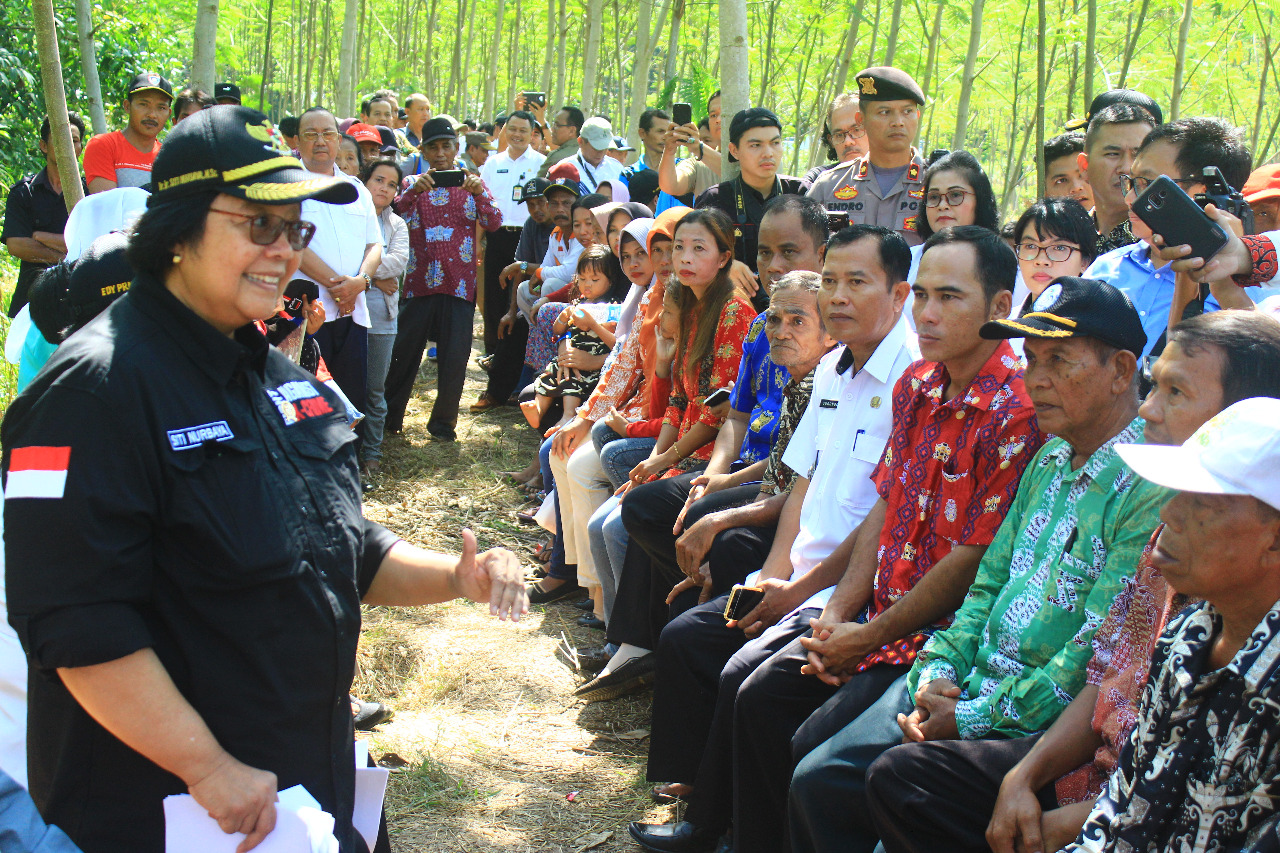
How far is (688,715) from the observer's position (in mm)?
3375

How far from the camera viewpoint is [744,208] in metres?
5.34

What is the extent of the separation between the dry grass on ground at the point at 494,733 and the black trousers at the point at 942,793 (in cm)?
126

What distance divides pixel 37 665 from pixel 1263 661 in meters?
1.98

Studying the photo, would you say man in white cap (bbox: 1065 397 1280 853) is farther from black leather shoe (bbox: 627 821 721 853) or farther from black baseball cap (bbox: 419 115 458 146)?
black baseball cap (bbox: 419 115 458 146)

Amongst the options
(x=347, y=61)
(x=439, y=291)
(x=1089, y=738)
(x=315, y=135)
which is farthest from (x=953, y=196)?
(x=347, y=61)

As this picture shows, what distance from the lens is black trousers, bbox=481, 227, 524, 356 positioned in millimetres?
9180

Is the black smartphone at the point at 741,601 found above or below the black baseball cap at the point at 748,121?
below

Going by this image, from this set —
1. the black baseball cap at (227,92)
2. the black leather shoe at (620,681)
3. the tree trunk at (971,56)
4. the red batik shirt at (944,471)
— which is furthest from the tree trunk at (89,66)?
the tree trunk at (971,56)

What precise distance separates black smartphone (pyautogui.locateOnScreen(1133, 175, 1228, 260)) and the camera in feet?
0.57

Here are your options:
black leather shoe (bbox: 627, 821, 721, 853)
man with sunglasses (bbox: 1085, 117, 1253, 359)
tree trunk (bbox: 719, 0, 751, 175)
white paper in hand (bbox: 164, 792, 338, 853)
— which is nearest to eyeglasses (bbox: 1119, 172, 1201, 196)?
man with sunglasses (bbox: 1085, 117, 1253, 359)

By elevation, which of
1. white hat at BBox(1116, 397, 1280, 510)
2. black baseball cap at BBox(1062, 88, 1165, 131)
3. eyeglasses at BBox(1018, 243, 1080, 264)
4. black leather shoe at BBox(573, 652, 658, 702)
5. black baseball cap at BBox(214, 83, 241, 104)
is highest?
black baseball cap at BBox(1062, 88, 1165, 131)

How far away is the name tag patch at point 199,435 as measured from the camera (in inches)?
63.3

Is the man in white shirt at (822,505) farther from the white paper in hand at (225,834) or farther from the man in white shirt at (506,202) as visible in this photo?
the man in white shirt at (506,202)

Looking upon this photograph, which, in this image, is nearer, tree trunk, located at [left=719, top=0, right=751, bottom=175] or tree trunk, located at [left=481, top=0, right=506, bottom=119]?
tree trunk, located at [left=719, top=0, right=751, bottom=175]
